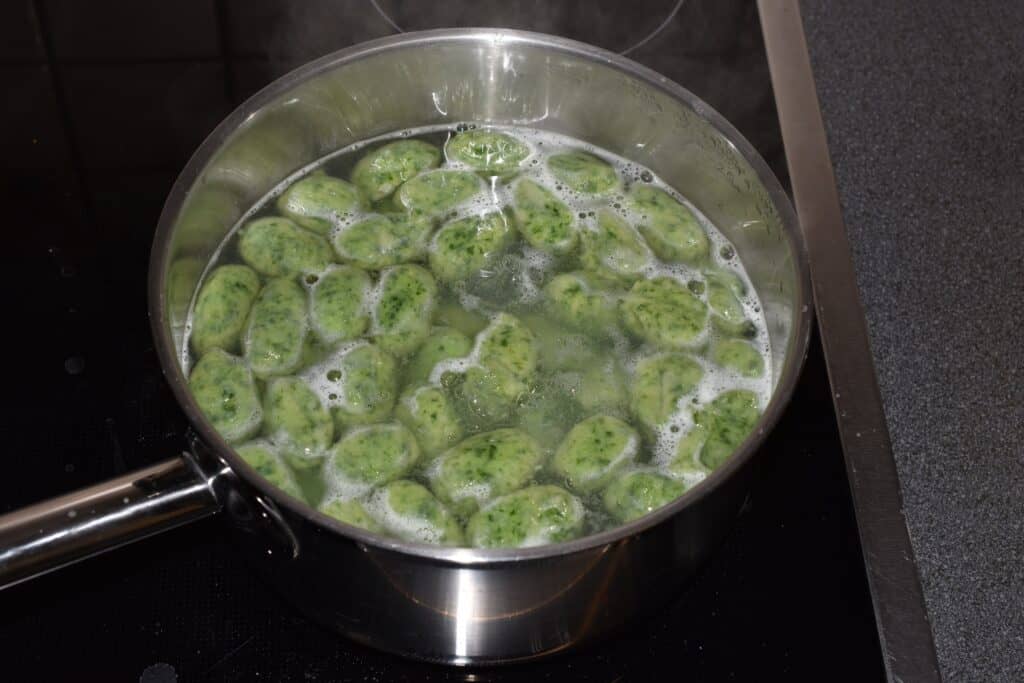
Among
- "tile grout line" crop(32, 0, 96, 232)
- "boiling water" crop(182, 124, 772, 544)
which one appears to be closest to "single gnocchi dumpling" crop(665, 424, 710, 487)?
"boiling water" crop(182, 124, 772, 544)

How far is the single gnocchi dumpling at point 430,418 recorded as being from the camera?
0.95 metres

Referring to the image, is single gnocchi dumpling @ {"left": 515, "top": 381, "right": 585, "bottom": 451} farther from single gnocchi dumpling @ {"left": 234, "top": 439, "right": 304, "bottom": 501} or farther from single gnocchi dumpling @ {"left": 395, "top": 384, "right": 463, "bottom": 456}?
single gnocchi dumpling @ {"left": 234, "top": 439, "right": 304, "bottom": 501}

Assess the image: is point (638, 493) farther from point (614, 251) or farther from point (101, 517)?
point (101, 517)

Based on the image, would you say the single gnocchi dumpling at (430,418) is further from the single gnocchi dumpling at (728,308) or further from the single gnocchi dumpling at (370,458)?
the single gnocchi dumpling at (728,308)

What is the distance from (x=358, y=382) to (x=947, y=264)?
2.88ft

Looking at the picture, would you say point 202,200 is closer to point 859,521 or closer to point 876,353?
point 859,521

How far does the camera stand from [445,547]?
0.67m

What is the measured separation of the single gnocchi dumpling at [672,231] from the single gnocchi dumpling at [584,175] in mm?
48

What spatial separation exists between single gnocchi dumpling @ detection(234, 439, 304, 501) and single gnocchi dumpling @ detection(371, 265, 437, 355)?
0.17m

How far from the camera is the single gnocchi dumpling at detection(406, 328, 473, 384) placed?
1.00 m

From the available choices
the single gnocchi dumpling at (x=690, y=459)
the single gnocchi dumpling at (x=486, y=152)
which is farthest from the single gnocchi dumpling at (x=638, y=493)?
the single gnocchi dumpling at (x=486, y=152)

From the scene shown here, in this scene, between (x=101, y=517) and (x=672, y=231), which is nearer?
(x=101, y=517)

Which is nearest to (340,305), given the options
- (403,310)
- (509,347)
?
(403,310)

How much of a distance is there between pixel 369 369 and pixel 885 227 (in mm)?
815
